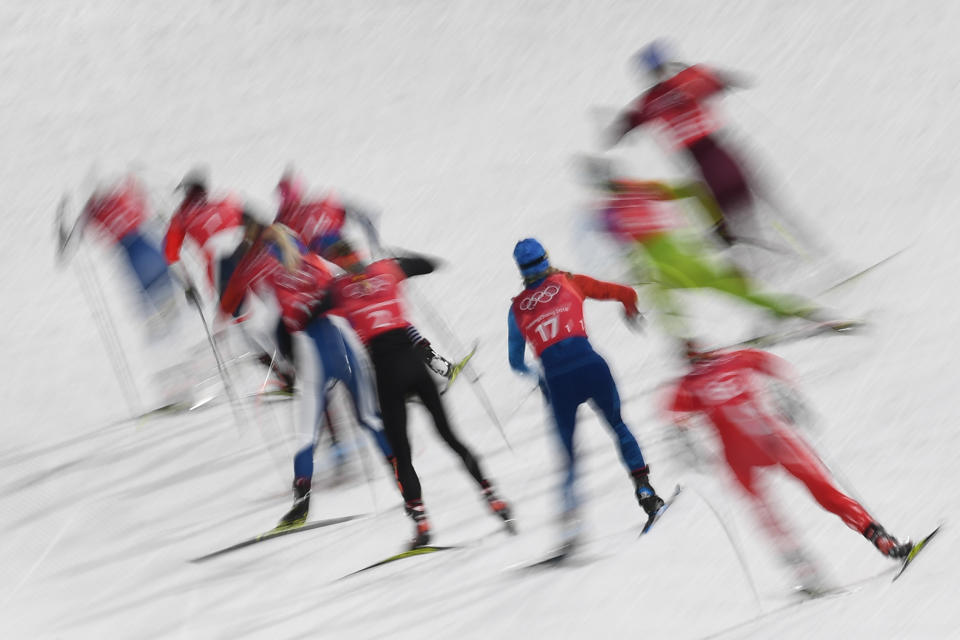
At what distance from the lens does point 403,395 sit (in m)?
5.45

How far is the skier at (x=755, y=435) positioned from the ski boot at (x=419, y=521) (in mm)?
1535

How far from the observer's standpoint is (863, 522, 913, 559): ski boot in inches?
164

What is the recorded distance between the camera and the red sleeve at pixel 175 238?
24.1 ft

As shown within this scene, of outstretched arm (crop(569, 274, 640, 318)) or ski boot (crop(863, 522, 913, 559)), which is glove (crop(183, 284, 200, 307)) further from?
ski boot (crop(863, 522, 913, 559))

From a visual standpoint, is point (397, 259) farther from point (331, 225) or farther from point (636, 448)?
point (636, 448)

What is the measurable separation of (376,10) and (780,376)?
11.0 meters

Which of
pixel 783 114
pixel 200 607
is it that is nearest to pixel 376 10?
pixel 783 114

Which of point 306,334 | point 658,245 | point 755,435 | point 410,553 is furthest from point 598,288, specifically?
point 306,334

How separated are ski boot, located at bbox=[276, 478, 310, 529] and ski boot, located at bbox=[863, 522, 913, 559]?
2.86 metres

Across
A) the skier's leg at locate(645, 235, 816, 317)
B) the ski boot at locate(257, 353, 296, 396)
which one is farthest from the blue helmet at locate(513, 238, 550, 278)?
the ski boot at locate(257, 353, 296, 396)

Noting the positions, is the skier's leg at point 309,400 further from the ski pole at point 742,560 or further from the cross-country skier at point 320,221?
the ski pole at point 742,560

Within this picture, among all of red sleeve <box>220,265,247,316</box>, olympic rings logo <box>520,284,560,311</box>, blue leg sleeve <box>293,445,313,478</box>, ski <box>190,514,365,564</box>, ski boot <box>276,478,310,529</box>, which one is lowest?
ski <box>190,514,365,564</box>

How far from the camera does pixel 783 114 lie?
426 inches

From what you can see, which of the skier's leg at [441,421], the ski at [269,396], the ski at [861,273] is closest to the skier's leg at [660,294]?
the skier's leg at [441,421]
